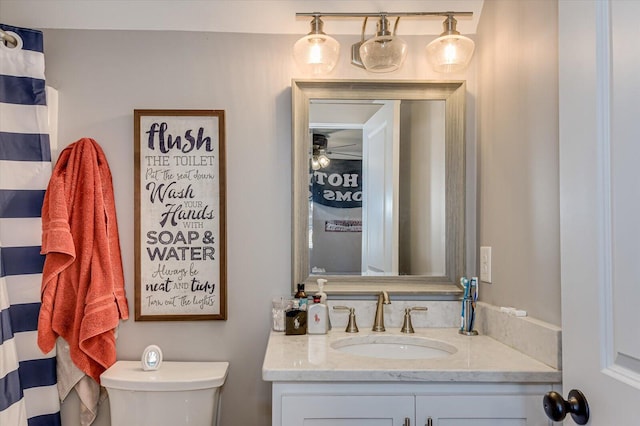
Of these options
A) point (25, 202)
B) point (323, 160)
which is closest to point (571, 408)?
point (323, 160)

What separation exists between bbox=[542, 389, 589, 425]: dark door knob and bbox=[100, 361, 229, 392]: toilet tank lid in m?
1.10

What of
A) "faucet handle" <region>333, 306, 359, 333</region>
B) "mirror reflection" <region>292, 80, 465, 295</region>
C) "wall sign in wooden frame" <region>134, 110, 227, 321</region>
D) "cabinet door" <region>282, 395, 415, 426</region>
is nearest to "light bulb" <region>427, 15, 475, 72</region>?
"mirror reflection" <region>292, 80, 465, 295</region>

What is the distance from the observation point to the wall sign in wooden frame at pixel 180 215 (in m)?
1.81

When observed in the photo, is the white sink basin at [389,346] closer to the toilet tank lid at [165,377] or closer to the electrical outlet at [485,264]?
the electrical outlet at [485,264]

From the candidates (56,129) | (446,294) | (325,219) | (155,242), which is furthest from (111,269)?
(446,294)

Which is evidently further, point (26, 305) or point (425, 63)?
point (425, 63)

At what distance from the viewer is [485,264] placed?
1745 millimetres

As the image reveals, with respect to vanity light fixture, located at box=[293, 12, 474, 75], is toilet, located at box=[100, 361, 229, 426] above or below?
below

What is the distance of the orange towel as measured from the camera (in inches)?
65.3

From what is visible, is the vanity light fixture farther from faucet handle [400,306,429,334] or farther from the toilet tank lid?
the toilet tank lid

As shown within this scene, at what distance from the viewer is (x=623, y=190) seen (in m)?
0.79

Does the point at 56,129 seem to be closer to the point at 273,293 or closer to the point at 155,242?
the point at 155,242

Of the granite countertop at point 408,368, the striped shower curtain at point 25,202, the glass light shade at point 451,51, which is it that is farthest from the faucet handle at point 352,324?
the striped shower curtain at point 25,202

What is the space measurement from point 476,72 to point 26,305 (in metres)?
1.89
